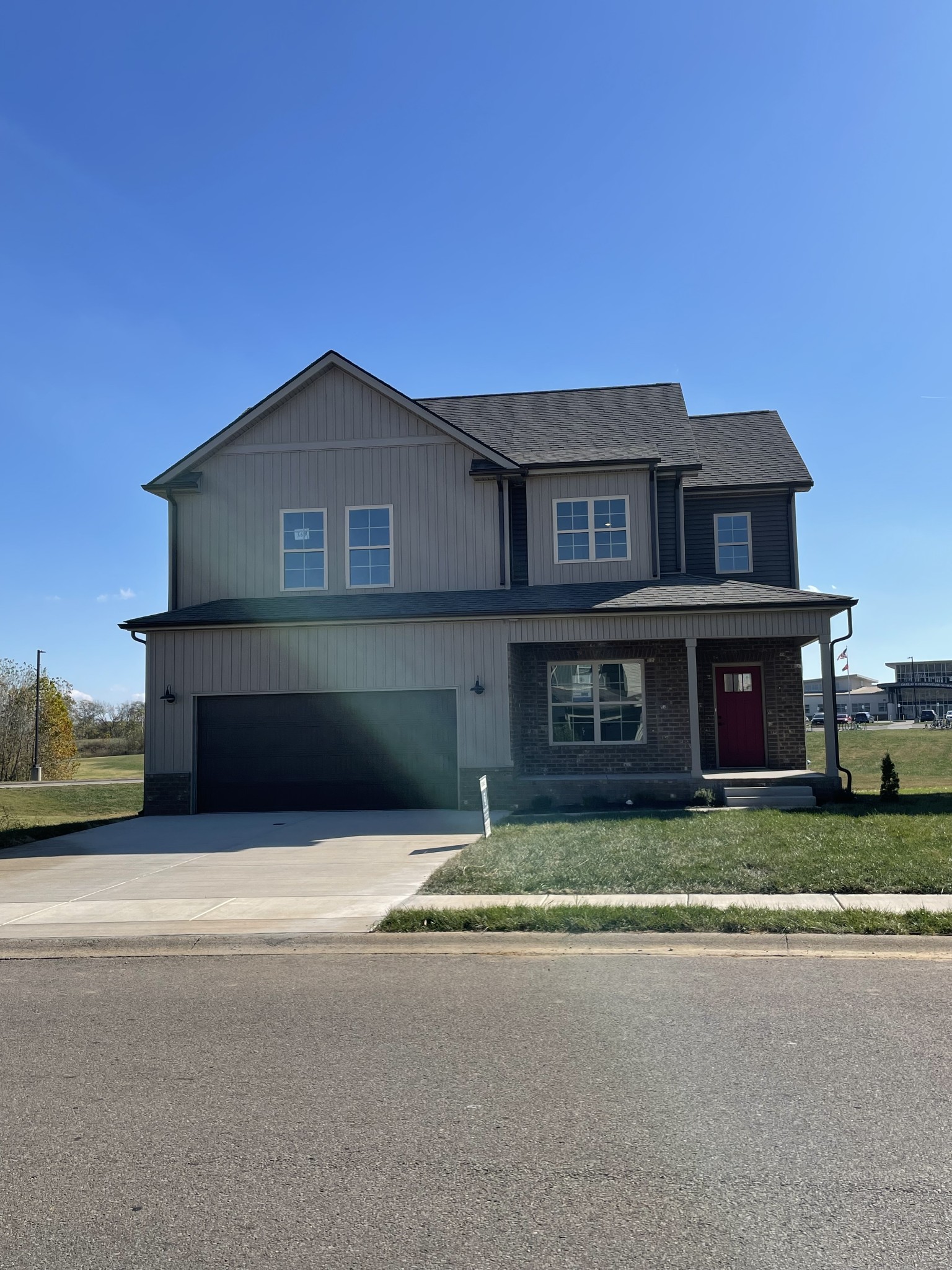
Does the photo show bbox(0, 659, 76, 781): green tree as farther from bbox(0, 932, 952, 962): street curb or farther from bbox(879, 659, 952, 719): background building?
bbox(879, 659, 952, 719): background building

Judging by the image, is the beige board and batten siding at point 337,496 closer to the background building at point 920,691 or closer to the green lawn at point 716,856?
the green lawn at point 716,856

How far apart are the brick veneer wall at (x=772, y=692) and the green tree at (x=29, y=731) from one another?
42588 millimetres

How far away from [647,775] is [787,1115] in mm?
14222

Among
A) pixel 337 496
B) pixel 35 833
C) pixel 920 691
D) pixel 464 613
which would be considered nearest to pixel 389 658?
pixel 464 613

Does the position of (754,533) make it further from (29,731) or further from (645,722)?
(29,731)

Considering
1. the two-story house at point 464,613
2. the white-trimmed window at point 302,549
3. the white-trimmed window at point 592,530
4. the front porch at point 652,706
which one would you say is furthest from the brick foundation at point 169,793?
the white-trimmed window at point 592,530

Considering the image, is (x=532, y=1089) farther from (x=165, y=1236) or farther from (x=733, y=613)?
(x=733, y=613)

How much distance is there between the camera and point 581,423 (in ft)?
75.2

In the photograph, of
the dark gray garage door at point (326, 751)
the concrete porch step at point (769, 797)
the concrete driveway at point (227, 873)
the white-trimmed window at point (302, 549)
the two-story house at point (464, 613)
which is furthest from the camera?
the white-trimmed window at point (302, 549)

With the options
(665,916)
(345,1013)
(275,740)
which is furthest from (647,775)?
(345,1013)

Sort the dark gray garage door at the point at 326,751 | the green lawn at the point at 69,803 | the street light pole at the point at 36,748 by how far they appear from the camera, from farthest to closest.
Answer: the street light pole at the point at 36,748 < the green lawn at the point at 69,803 < the dark gray garage door at the point at 326,751

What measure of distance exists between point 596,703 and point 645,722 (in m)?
1.06

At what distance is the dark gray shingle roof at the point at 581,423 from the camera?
69.6 ft

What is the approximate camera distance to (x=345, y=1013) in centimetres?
628
